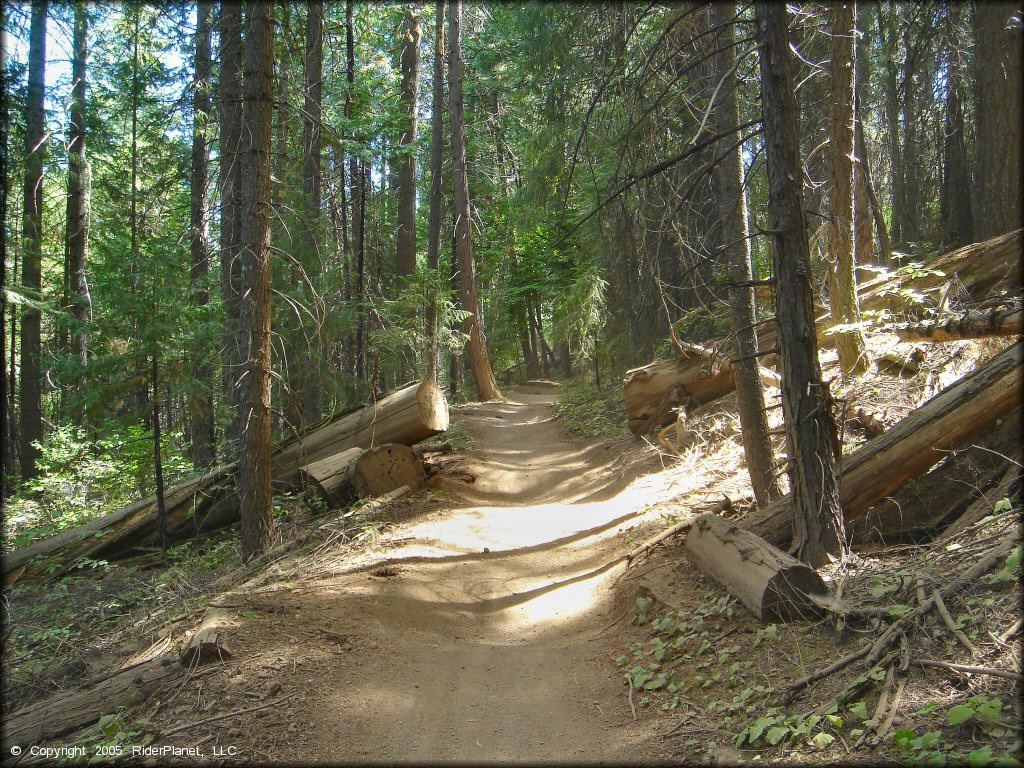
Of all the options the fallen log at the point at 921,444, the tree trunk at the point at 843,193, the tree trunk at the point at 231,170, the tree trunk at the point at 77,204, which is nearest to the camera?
the fallen log at the point at 921,444

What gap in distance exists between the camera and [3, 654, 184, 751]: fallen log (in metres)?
4.45

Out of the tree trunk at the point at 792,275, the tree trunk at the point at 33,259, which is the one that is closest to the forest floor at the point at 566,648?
the tree trunk at the point at 792,275

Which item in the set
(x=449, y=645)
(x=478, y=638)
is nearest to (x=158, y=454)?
(x=449, y=645)

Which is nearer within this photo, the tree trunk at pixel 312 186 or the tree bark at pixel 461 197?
the tree trunk at pixel 312 186

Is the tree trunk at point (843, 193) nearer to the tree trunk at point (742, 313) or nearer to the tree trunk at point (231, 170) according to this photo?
the tree trunk at point (742, 313)

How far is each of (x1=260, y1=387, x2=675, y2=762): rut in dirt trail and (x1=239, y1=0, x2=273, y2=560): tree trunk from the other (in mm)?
1810

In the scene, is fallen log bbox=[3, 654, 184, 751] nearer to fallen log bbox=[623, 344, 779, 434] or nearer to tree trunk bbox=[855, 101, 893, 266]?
fallen log bbox=[623, 344, 779, 434]

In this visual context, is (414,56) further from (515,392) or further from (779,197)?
(779,197)

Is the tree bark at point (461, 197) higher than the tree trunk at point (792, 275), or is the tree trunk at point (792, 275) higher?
the tree bark at point (461, 197)

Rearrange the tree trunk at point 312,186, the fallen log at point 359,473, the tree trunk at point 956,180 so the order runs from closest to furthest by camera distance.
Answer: the fallen log at point 359,473, the tree trunk at point 956,180, the tree trunk at point 312,186

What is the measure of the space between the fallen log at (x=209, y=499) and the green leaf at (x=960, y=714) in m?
7.62

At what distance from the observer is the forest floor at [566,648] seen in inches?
135

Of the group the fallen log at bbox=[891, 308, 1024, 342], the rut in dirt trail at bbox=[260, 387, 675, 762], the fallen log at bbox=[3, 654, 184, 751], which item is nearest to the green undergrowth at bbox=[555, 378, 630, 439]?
the rut in dirt trail at bbox=[260, 387, 675, 762]

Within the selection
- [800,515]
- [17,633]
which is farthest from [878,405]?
[17,633]
